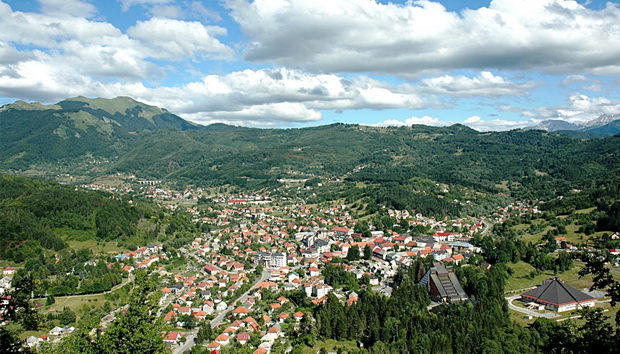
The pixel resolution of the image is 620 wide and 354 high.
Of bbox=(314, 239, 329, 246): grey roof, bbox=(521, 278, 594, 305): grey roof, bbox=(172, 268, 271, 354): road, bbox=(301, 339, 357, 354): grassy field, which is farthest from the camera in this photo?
bbox=(314, 239, 329, 246): grey roof

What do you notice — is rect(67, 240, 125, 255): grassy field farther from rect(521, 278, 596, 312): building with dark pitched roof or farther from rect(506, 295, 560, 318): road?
rect(521, 278, 596, 312): building with dark pitched roof

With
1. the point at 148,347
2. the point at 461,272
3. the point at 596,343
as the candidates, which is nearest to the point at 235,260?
the point at 461,272

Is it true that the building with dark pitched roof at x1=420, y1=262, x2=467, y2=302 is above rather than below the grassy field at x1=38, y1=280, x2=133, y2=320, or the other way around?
above

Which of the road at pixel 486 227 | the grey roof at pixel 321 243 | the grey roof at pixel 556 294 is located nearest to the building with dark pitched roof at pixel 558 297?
the grey roof at pixel 556 294

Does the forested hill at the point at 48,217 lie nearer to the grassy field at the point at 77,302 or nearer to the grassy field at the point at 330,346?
the grassy field at the point at 77,302

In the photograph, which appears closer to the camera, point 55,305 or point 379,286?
point 55,305

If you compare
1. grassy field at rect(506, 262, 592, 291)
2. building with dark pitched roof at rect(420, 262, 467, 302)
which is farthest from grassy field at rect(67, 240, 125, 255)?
grassy field at rect(506, 262, 592, 291)

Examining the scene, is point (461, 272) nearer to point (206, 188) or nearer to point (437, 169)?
point (437, 169)
